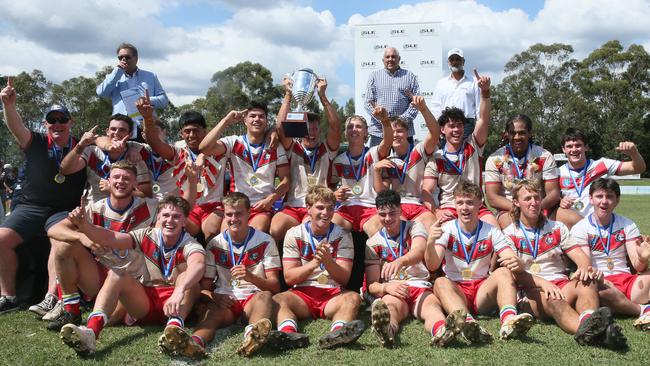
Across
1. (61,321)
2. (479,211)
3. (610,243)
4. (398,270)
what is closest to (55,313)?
(61,321)

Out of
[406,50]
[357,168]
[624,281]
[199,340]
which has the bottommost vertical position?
[199,340]

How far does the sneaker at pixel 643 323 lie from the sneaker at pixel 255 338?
290cm

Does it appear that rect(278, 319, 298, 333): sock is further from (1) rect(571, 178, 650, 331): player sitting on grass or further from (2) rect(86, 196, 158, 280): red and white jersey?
(1) rect(571, 178, 650, 331): player sitting on grass

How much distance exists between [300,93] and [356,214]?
4.97 feet

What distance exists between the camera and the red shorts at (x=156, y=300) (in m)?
4.17

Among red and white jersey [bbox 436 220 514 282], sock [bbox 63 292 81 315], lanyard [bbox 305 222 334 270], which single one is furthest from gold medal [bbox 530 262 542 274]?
sock [bbox 63 292 81 315]

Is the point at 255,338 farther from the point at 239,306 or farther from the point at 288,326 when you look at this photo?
the point at 239,306

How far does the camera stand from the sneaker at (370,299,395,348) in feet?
11.5

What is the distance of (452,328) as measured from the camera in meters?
3.52

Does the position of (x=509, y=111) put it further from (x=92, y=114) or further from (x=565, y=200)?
(x=565, y=200)

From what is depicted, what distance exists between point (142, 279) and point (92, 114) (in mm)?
38227

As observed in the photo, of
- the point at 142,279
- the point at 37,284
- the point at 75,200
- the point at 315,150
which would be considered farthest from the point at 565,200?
the point at 37,284

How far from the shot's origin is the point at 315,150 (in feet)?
19.2

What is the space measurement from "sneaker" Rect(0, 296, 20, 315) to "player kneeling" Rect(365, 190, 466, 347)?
11.4 ft
